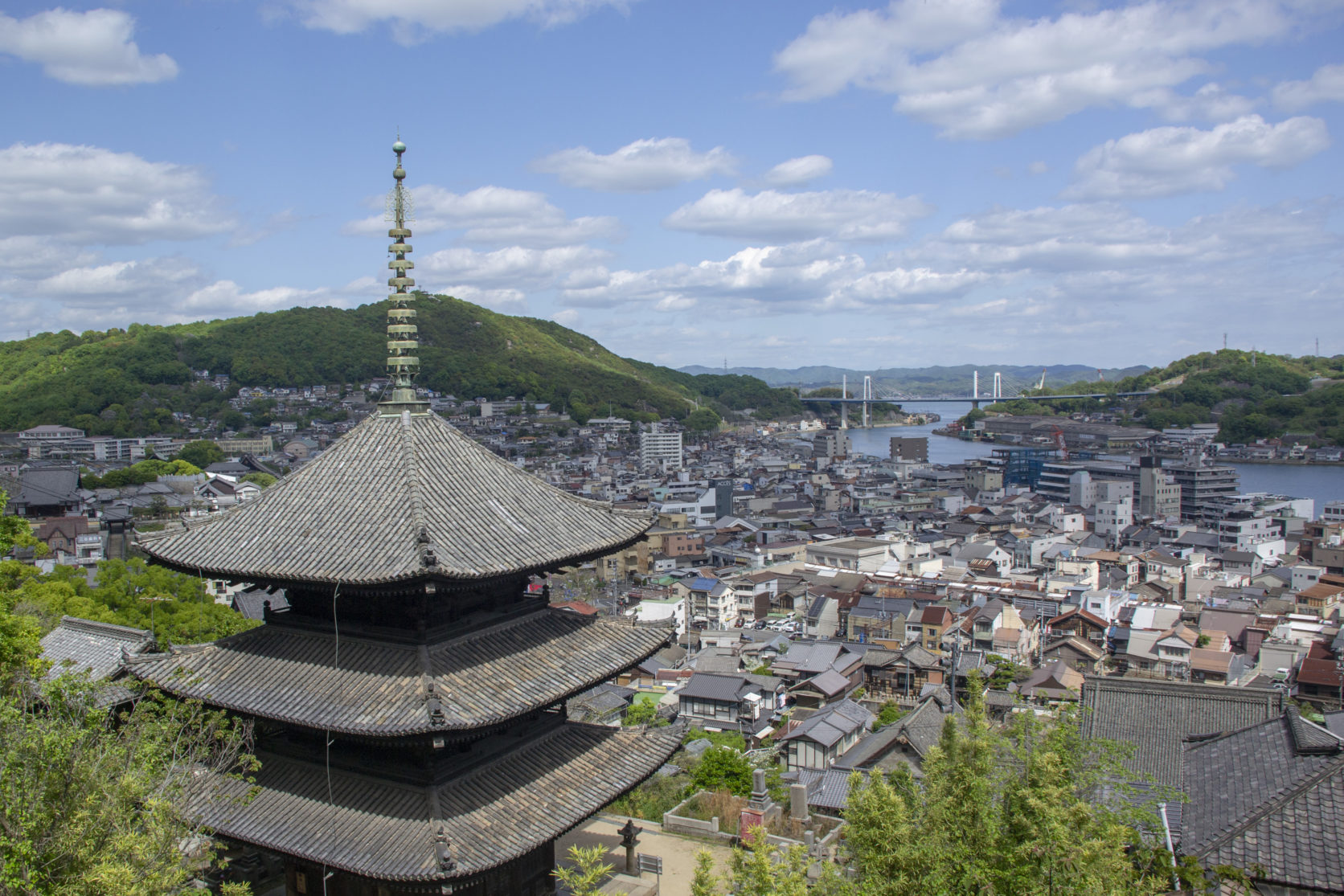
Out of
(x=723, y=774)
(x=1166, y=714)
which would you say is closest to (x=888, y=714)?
(x=723, y=774)

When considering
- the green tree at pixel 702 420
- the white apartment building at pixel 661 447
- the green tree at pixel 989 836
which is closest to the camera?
the green tree at pixel 989 836

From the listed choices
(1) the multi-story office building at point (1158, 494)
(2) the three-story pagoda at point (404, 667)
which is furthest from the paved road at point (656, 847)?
(1) the multi-story office building at point (1158, 494)

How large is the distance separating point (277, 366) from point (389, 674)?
130057 mm

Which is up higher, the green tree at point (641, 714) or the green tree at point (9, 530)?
the green tree at point (9, 530)

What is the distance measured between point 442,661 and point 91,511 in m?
65.6

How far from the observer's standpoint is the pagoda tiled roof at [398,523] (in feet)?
32.2

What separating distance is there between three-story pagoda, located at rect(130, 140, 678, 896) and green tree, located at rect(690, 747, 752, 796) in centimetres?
1139

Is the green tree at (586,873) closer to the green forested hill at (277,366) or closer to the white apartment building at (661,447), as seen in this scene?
the green forested hill at (277,366)

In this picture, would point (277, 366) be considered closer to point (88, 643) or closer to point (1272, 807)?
point (88, 643)

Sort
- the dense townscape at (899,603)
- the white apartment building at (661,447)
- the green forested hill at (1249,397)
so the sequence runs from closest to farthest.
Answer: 1. the dense townscape at (899,603)
2. the white apartment building at (661,447)
3. the green forested hill at (1249,397)

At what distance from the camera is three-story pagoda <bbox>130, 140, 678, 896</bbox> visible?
9.46m

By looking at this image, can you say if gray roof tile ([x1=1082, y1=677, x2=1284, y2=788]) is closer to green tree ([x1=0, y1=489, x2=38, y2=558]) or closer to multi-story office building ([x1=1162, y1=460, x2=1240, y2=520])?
green tree ([x1=0, y1=489, x2=38, y2=558])

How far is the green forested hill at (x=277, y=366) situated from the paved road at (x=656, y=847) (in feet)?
341

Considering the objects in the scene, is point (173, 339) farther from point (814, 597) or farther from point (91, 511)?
point (814, 597)
